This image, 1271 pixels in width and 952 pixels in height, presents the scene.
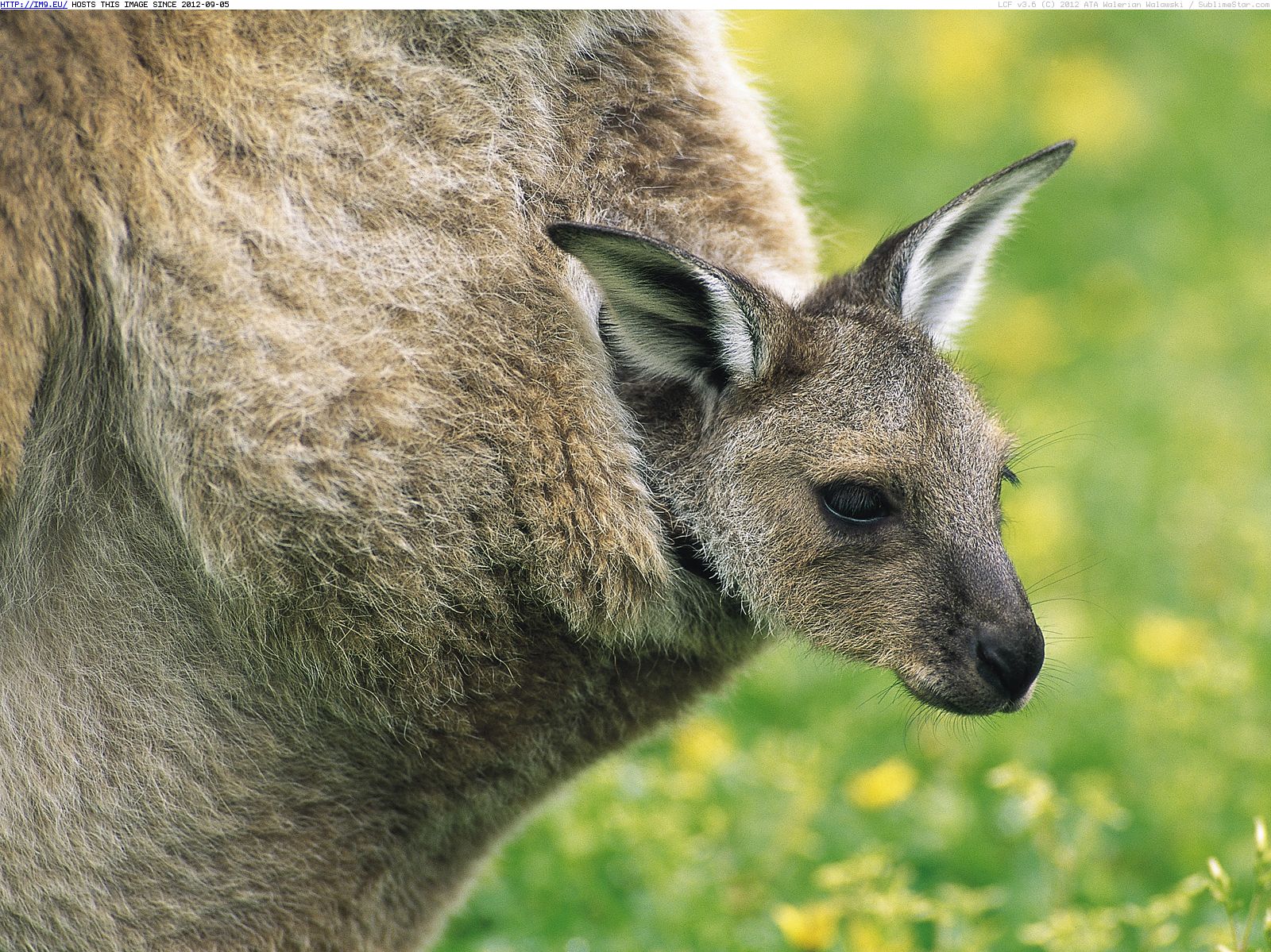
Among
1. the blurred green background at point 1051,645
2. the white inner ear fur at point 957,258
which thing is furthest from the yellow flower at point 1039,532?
the white inner ear fur at point 957,258

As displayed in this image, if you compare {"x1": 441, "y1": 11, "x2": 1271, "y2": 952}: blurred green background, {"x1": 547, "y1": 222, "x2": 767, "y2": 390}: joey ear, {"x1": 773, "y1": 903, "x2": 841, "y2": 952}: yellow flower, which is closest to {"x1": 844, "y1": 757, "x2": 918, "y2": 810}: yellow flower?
{"x1": 441, "y1": 11, "x2": 1271, "y2": 952}: blurred green background

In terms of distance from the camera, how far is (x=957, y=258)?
3.87m

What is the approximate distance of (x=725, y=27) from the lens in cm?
391

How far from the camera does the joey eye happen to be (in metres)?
3.50

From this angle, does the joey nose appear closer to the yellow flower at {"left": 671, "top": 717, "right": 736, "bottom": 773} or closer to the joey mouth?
the joey mouth

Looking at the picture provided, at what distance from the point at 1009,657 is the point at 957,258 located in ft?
3.59

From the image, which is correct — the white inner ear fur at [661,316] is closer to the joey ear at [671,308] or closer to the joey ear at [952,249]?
the joey ear at [671,308]

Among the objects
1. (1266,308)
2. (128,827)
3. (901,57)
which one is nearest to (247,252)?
(128,827)

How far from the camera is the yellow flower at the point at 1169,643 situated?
5.02 meters

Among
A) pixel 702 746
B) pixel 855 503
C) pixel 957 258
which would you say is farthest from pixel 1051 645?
pixel 855 503

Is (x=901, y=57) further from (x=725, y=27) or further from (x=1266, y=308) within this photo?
(x=725, y=27)

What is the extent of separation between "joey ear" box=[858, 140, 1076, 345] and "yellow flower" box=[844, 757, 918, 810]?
1515 mm

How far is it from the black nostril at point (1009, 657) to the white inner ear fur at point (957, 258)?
861mm

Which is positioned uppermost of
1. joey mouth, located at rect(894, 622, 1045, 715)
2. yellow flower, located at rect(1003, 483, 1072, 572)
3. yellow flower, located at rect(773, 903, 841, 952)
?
joey mouth, located at rect(894, 622, 1045, 715)
